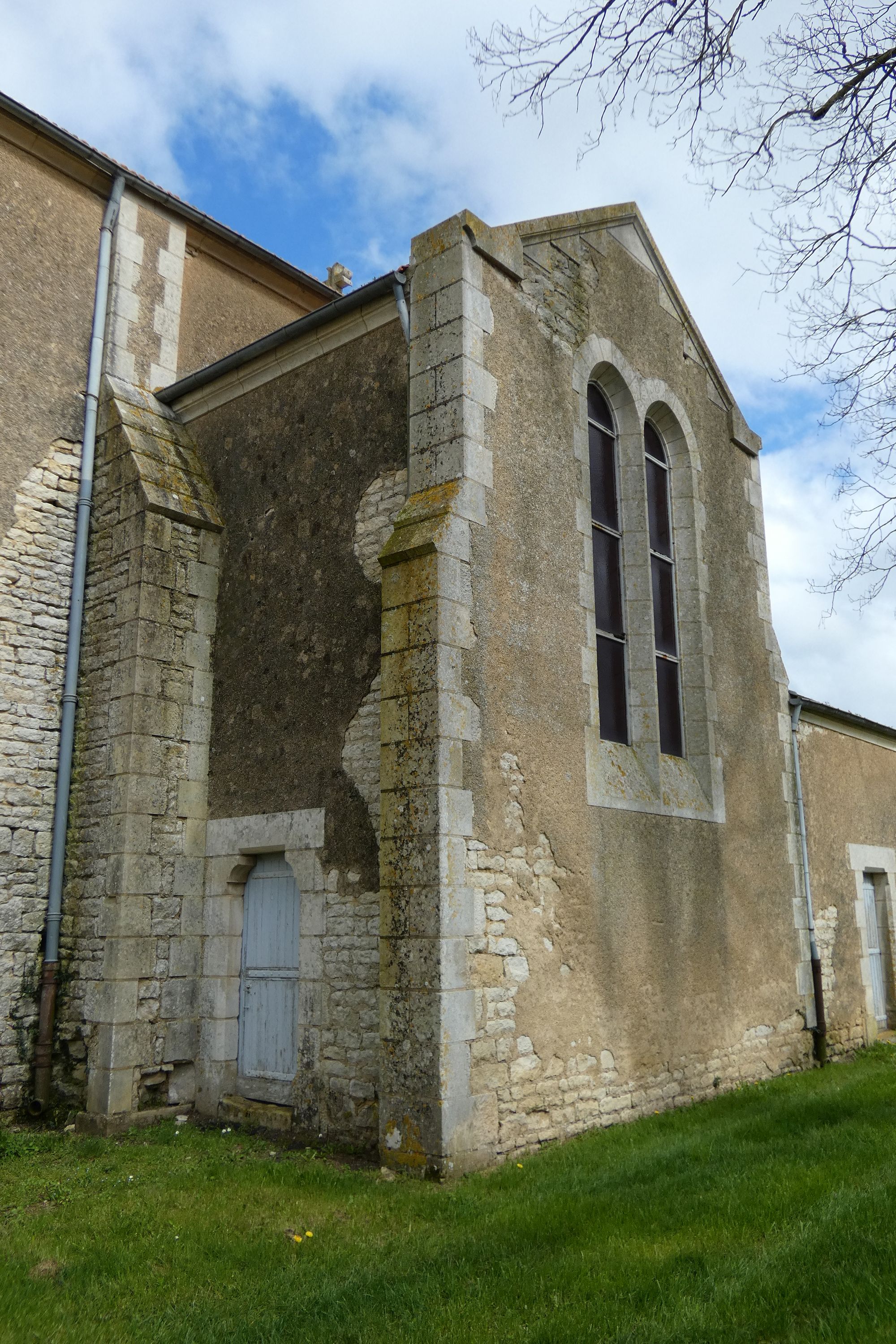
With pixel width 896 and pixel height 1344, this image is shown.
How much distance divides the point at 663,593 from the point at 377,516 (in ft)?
10.4

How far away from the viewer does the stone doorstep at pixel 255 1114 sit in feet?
21.8

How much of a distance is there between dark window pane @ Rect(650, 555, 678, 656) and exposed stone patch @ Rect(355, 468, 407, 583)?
283 centimetres

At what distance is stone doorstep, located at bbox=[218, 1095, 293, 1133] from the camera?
21.8ft

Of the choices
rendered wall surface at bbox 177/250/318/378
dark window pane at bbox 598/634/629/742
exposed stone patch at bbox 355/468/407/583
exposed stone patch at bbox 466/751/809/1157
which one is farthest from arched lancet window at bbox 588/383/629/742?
rendered wall surface at bbox 177/250/318/378

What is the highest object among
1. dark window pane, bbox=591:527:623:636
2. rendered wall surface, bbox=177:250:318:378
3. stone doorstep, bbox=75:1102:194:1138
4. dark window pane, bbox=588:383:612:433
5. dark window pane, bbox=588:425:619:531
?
rendered wall surface, bbox=177:250:318:378

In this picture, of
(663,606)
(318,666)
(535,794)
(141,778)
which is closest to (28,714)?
(141,778)

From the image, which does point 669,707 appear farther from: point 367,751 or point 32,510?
point 32,510

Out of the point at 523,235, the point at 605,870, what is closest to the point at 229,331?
the point at 523,235

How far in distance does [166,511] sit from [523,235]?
3.37 metres

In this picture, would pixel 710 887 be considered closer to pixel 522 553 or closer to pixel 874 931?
pixel 522 553

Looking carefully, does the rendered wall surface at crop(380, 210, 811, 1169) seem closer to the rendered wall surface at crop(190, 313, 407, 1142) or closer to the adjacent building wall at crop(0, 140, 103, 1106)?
the rendered wall surface at crop(190, 313, 407, 1142)

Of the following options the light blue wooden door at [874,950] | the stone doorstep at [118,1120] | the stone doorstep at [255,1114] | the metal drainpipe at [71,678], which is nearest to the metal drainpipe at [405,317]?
the metal drainpipe at [71,678]

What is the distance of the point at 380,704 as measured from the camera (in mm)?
6555

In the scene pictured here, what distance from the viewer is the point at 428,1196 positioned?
5.21 meters
